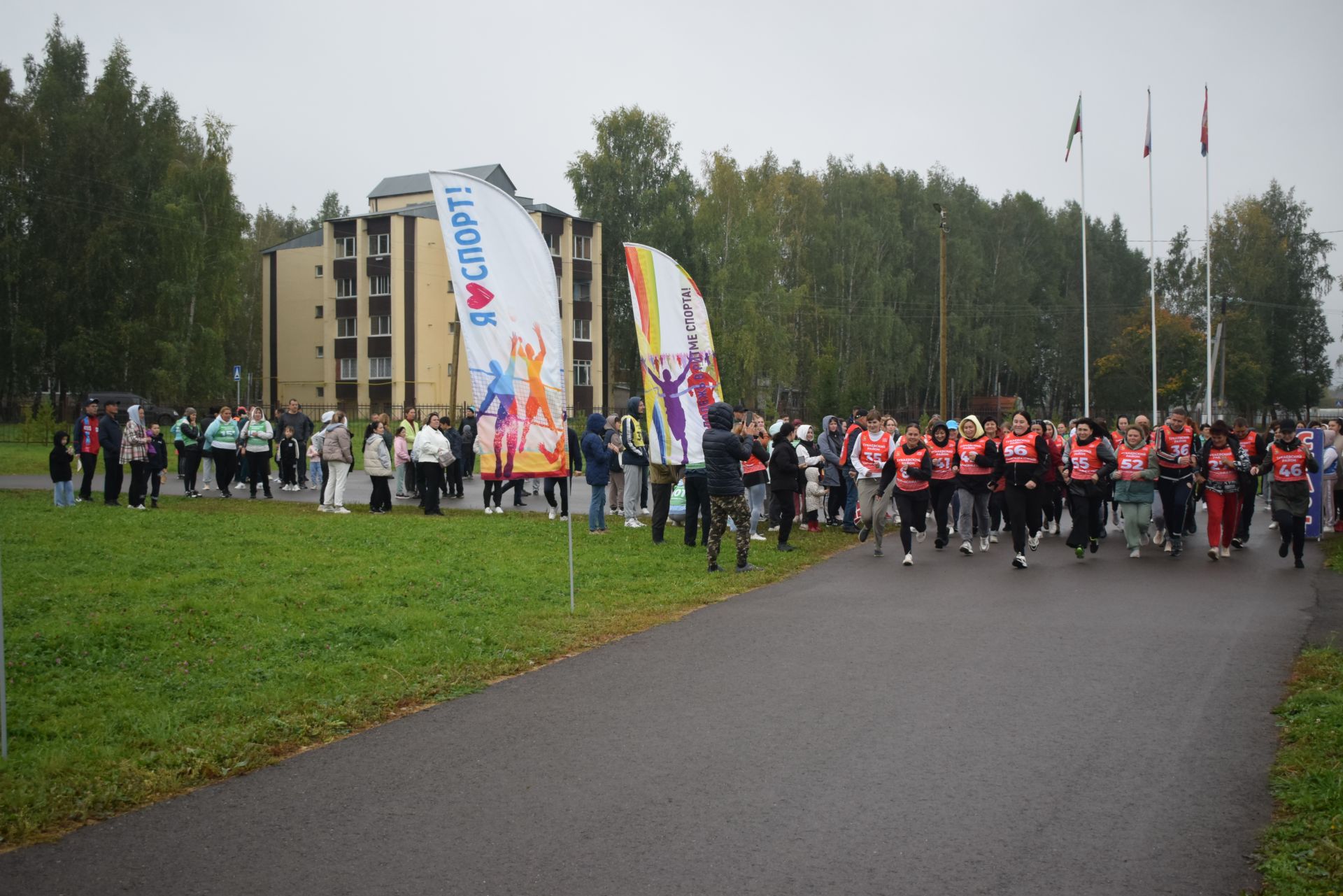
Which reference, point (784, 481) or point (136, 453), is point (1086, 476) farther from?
point (136, 453)

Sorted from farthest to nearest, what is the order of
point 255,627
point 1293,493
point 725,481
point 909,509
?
point 909,509
point 1293,493
point 725,481
point 255,627

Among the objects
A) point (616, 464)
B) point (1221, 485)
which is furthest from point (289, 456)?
point (1221, 485)

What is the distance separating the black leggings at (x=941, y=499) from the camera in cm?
1667

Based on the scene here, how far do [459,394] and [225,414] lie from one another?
4106cm

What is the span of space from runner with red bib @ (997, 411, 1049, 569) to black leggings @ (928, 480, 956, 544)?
0.78m

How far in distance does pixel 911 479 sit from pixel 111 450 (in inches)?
563

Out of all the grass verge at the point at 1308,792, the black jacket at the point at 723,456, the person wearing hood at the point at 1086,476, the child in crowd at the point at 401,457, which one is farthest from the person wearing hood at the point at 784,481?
the child in crowd at the point at 401,457

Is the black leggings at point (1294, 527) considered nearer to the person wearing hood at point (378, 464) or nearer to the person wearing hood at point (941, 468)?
the person wearing hood at point (941, 468)

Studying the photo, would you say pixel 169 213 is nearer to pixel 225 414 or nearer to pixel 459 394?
pixel 459 394

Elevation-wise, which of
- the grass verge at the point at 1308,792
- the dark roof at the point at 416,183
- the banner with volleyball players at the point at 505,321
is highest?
the dark roof at the point at 416,183

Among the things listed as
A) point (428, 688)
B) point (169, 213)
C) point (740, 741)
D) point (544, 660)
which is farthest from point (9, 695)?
point (169, 213)

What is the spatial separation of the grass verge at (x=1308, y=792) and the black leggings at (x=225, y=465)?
20.6m

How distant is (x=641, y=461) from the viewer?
737 inches

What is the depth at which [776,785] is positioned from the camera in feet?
18.9
